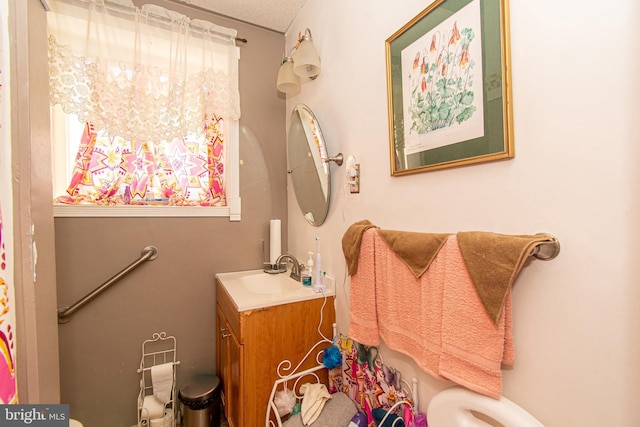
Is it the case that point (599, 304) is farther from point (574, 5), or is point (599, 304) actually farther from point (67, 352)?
point (67, 352)

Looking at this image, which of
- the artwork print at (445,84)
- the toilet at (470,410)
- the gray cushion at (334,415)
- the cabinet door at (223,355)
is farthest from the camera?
the cabinet door at (223,355)

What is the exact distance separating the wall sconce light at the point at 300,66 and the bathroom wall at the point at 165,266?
0.37 meters

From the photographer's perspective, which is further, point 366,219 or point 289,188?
point 289,188

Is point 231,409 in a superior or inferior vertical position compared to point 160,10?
inferior

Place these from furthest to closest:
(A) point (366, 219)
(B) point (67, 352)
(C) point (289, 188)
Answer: (C) point (289, 188), (B) point (67, 352), (A) point (366, 219)

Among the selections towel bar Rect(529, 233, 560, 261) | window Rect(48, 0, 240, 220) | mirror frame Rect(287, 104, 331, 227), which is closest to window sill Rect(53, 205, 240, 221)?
window Rect(48, 0, 240, 220)

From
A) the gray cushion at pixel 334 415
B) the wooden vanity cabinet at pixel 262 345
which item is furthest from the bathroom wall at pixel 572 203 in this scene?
the wooden vanity cabinet at pixel 262 345

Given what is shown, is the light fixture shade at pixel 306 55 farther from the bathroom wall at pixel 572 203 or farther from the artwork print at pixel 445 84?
the bathroom wall at pixel 572 203

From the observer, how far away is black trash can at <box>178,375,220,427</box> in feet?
4.63

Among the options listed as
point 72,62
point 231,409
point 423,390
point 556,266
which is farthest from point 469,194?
point 72,62

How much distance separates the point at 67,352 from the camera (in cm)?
142

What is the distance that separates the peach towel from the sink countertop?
34 centimetres

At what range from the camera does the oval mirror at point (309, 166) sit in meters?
1.38

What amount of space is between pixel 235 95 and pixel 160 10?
590mm
